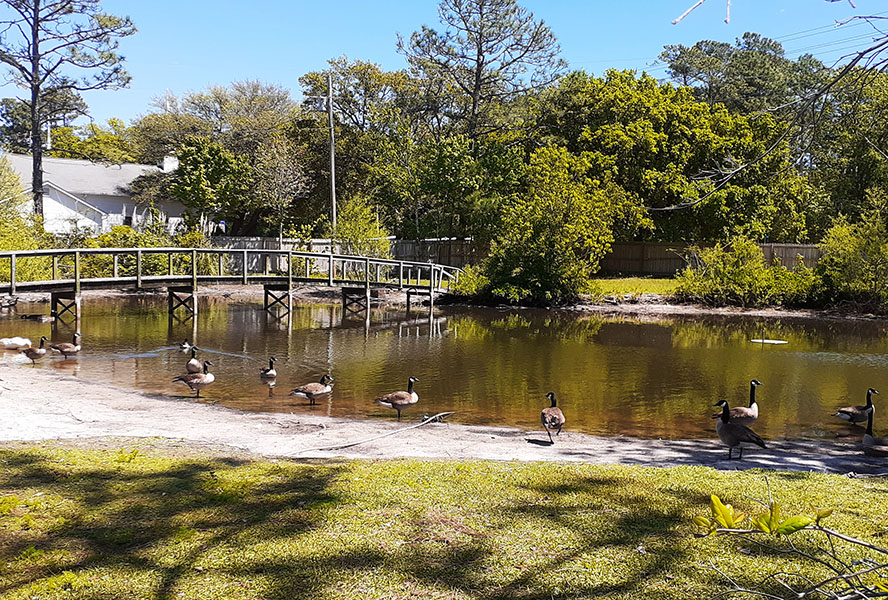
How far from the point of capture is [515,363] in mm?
20062

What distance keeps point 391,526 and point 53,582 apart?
2228 mm

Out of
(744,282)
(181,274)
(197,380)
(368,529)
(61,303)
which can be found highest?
(744,282)

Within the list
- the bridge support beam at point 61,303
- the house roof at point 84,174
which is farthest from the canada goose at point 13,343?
the house roof at point 84,174

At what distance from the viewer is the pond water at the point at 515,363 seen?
47.4ft

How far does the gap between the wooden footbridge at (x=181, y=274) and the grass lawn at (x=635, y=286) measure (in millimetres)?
8313

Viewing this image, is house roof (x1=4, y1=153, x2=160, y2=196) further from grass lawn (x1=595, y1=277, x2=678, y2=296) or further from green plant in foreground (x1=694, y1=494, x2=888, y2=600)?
green plant in foreground (x1=694, y1=494, x2=888, y2=600)

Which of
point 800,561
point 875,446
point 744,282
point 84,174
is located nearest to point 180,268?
point 84,174

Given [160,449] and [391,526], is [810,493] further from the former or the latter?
[160,449]

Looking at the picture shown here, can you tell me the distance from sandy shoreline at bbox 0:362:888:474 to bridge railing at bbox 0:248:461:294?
11602 mm

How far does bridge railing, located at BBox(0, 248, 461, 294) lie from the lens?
24.2 m

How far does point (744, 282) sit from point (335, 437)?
3039 cm

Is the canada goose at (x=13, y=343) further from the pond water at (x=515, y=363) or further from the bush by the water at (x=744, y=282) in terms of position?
the bush by the water at (x=744, y=282)

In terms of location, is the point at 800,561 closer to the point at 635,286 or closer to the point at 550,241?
the point at 550,241

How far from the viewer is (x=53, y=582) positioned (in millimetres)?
4258
